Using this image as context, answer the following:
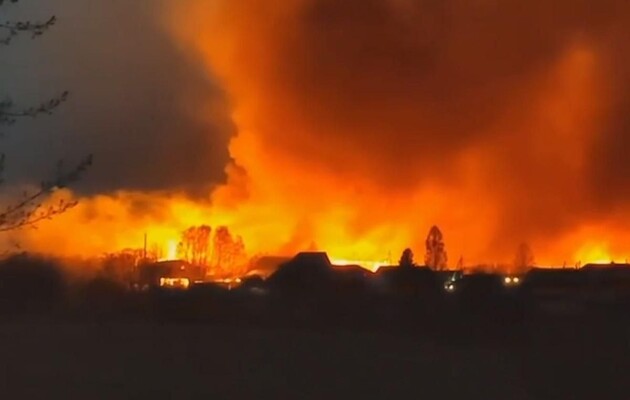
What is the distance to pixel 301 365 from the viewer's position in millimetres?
17281

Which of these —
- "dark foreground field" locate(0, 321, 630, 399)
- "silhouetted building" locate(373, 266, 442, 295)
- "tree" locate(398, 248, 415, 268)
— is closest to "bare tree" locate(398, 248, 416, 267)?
"tree" locate(398, 248, 415, 268)

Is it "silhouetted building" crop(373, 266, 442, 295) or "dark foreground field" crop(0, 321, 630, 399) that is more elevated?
"silhouetted building" crop(373, 266, 442, 295)

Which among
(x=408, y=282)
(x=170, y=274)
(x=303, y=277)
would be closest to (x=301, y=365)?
(x=408, y=282)


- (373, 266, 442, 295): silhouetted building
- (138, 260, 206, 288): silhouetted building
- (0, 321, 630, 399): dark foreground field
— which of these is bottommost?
(0, 321, 630, 399): dark foreground field

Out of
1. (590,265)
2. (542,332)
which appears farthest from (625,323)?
(590,265)

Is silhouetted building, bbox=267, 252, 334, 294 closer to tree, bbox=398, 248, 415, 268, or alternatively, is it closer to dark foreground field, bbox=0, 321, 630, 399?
tree, bbox=398, 248, 415, 268

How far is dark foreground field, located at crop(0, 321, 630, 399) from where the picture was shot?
14.7 metres

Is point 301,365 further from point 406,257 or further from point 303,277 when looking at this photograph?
point 406,257

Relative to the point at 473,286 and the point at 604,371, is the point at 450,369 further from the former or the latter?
the point at 473,286

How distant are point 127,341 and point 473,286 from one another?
12349 millimetres

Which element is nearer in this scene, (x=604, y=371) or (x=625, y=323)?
(x=604, y=371)

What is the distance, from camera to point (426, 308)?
27.8 metres

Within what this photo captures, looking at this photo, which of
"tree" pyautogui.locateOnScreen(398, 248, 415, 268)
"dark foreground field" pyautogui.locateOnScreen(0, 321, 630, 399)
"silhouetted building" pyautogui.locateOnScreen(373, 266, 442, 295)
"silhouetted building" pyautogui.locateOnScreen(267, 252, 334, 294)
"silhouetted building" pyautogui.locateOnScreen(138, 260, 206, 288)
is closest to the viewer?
"dark foreground field" pyautogui.locateOnScreen(0, 321, 630, 399)

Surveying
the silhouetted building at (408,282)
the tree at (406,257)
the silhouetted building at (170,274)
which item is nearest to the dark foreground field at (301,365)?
the silhouetted building at (408,282)
